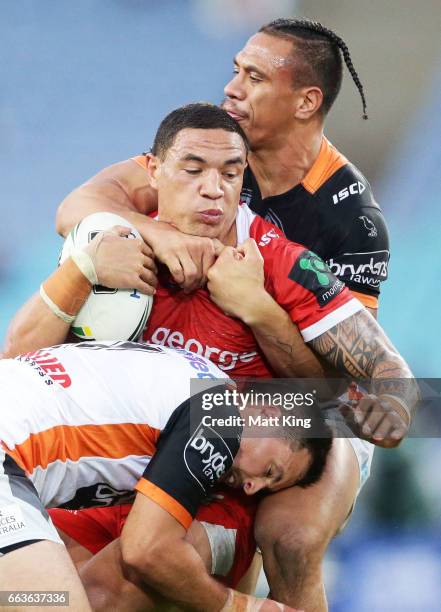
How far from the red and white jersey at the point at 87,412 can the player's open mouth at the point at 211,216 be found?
54cm

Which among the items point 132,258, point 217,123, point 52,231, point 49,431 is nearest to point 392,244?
point 52,231

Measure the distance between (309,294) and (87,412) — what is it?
2.82ft

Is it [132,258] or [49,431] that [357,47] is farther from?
[49,431]

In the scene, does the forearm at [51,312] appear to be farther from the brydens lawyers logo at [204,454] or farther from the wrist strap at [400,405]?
the wrist strap at [400,405]

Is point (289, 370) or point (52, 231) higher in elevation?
point (289, 370)

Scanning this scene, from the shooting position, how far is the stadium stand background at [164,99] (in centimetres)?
515

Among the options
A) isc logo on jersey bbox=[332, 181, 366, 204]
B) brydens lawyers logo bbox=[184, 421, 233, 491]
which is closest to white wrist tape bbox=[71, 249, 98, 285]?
brydens lawyers logo bbox=[184, 421, 233, 491]

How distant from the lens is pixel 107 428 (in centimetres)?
272

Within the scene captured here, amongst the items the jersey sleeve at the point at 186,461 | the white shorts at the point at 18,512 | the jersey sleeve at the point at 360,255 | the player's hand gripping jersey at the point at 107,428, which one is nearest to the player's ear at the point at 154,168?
the player's hand gripping jersey at the point at 107,428

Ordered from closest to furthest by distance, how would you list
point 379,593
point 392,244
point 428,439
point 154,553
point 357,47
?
point 154,553
point 379,593
point 428,439
point 392,244
point 357,47

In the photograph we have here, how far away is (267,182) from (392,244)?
1.47 metres

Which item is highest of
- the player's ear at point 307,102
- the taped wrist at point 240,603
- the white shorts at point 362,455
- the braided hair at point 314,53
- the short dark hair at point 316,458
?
the braided hair at point 314,53

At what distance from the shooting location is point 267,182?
393 centimetres

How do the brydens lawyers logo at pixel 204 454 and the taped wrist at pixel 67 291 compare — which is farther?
the taped wrist at pixel 67 291
